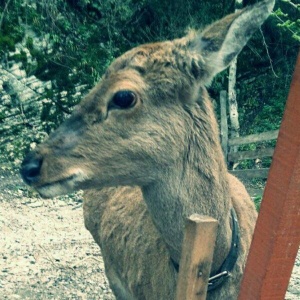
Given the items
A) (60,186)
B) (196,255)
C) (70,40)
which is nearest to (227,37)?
(60,186)

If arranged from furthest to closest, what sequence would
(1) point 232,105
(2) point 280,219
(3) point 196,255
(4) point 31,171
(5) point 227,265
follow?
1. (1) point 232,105
2. (5) point 227,265
3. (4) point 31,171
4. (3) point 196,255
5. (2) point 280,219

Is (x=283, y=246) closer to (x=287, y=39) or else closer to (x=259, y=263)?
(x=259, y=263)

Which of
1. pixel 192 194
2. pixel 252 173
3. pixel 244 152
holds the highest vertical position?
pixel 192 194

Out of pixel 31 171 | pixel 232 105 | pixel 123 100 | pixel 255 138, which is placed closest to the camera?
pixel 31 171

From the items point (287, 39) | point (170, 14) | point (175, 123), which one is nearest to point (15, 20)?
point (170, 14)

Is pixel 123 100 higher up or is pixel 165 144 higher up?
pixel 123 100

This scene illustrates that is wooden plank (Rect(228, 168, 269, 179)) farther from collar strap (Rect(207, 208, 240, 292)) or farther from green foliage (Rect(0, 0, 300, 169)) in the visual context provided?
collar strap (Rect(207, 208, 240, 292))

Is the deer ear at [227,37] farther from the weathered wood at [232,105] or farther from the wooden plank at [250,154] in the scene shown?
the weathered wood at [232,105]

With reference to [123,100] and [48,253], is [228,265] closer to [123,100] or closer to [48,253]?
[123,100]

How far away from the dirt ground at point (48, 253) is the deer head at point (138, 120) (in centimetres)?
312

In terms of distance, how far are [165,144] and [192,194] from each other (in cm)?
29

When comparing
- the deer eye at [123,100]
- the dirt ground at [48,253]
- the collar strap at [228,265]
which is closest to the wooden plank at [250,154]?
the dirt ground at [48,253]

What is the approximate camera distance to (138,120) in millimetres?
2797

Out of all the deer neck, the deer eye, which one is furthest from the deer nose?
the deer neck
